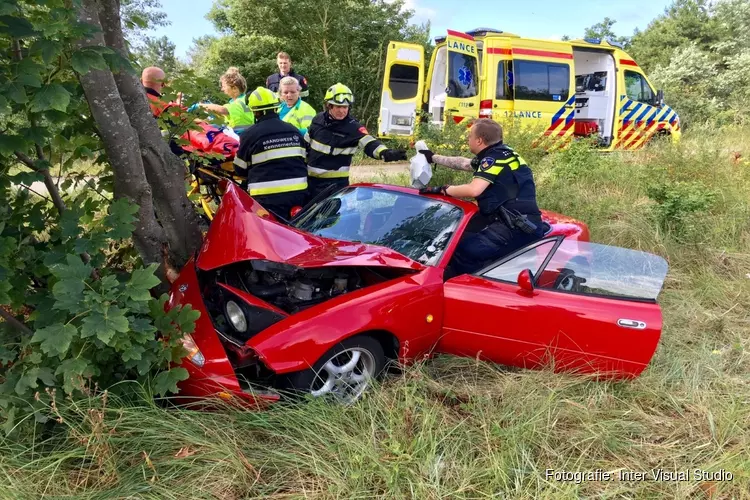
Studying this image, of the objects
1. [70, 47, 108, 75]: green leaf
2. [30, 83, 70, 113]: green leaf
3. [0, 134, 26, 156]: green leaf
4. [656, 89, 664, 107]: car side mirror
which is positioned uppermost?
[656, 89, 664, 107]: car side mirror

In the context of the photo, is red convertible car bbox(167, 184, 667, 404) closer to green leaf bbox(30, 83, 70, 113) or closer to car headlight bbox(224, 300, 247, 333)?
car headlight bbox(224, 300, 247, 333)

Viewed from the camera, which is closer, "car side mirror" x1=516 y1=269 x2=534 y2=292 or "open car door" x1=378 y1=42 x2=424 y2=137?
"car side mirror" x1=516 y1=269 x2=534 y2=292

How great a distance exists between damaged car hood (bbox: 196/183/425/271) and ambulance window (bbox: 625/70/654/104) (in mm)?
9865

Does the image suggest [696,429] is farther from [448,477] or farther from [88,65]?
[88,65]

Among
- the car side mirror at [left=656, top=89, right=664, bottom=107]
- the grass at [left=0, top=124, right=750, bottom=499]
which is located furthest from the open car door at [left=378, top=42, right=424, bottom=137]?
the grass at [left=0, top=124, right=750, bottom=499]

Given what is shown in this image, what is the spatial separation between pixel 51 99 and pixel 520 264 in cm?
241

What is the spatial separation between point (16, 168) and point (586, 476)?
2.93 metres

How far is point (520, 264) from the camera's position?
2.89 meters

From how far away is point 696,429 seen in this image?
8.00 feet

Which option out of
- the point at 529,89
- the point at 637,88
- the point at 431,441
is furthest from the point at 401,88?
the point at 431,441

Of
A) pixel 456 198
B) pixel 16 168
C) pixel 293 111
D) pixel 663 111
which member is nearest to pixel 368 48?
pixel 663 111

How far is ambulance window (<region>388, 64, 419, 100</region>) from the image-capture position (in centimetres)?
1003

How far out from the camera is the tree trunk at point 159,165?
282 centimetres

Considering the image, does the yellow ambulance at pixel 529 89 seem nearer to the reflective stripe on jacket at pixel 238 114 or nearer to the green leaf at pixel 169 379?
the reflective stripe on jacket at pixel 238 114
